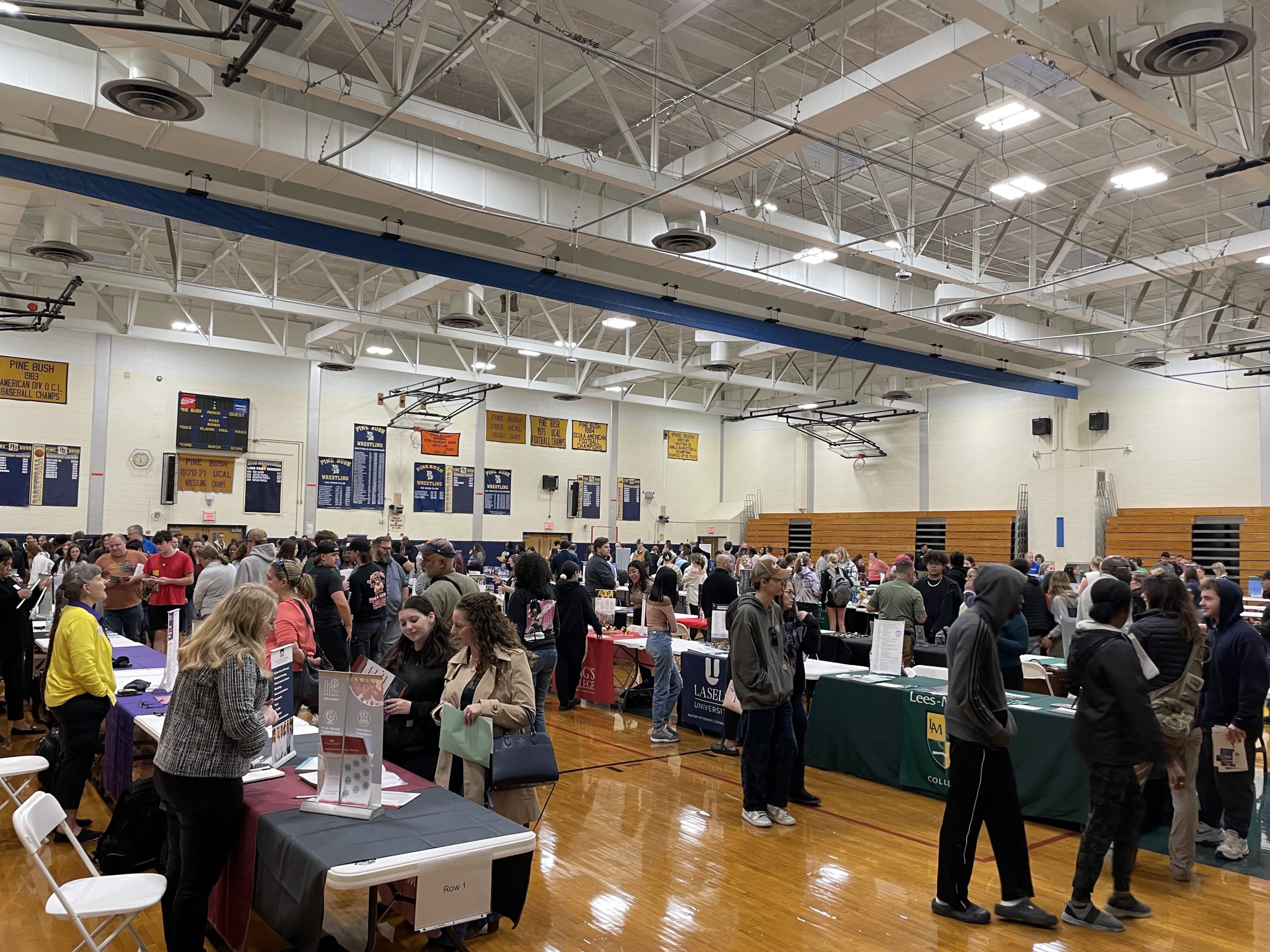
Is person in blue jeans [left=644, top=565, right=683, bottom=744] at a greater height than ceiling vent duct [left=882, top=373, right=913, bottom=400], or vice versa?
ceiling vent duct [left=882, top=373, right=913, bottom=400]

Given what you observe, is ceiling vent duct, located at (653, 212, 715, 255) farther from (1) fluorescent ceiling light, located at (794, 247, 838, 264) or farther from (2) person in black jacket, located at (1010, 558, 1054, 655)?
(2) person in black jacket, located at (1010, 558, 1054, 655)

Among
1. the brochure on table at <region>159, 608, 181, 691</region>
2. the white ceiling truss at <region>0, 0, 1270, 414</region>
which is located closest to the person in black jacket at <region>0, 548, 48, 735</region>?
the brochure on table at <region>159, 608, 181, 691</region>

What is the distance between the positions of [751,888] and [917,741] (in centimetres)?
204

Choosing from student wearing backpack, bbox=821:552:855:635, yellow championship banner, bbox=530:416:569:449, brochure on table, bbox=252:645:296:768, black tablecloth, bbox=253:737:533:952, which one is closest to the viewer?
black tablecloth, bbox=253:737:533:952

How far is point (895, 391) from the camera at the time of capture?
18297 millimetres

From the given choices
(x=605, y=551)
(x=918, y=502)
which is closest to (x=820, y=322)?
(x=605, y=551)

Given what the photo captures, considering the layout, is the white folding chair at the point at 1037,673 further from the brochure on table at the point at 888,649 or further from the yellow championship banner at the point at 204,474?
the yellow championship banner at the point at 204,474

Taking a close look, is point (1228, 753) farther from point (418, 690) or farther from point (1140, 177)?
point (1140, 177)

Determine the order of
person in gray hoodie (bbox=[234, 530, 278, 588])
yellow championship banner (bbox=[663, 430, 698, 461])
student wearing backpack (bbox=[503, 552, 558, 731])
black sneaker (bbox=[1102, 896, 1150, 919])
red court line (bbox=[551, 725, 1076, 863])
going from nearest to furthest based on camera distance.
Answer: black sneaker (bbox=[1102, 896, 1150, 919]) < red court line (bbox=[551, 725, 1076, 863]) < student wearing backpack (bbox=[503, 552, 558, 731]) < person in gray hoodie (bbox=[234, 530, 278, 588]) < yellow championship banner (bbox=[663, 430, 698, 461])

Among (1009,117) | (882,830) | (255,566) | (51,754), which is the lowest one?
(882,830)

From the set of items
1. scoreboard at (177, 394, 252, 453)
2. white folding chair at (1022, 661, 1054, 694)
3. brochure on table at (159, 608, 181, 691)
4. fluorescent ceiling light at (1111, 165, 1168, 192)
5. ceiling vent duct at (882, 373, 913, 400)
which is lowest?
white folding chair at (1022, 661, 1054, 694)

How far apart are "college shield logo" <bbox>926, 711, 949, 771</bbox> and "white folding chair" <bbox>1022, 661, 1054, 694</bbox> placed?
160 cm

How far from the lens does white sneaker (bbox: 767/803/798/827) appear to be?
4996mm

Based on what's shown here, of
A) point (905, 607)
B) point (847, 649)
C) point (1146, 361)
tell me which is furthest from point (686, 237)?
point (1146, 361)
